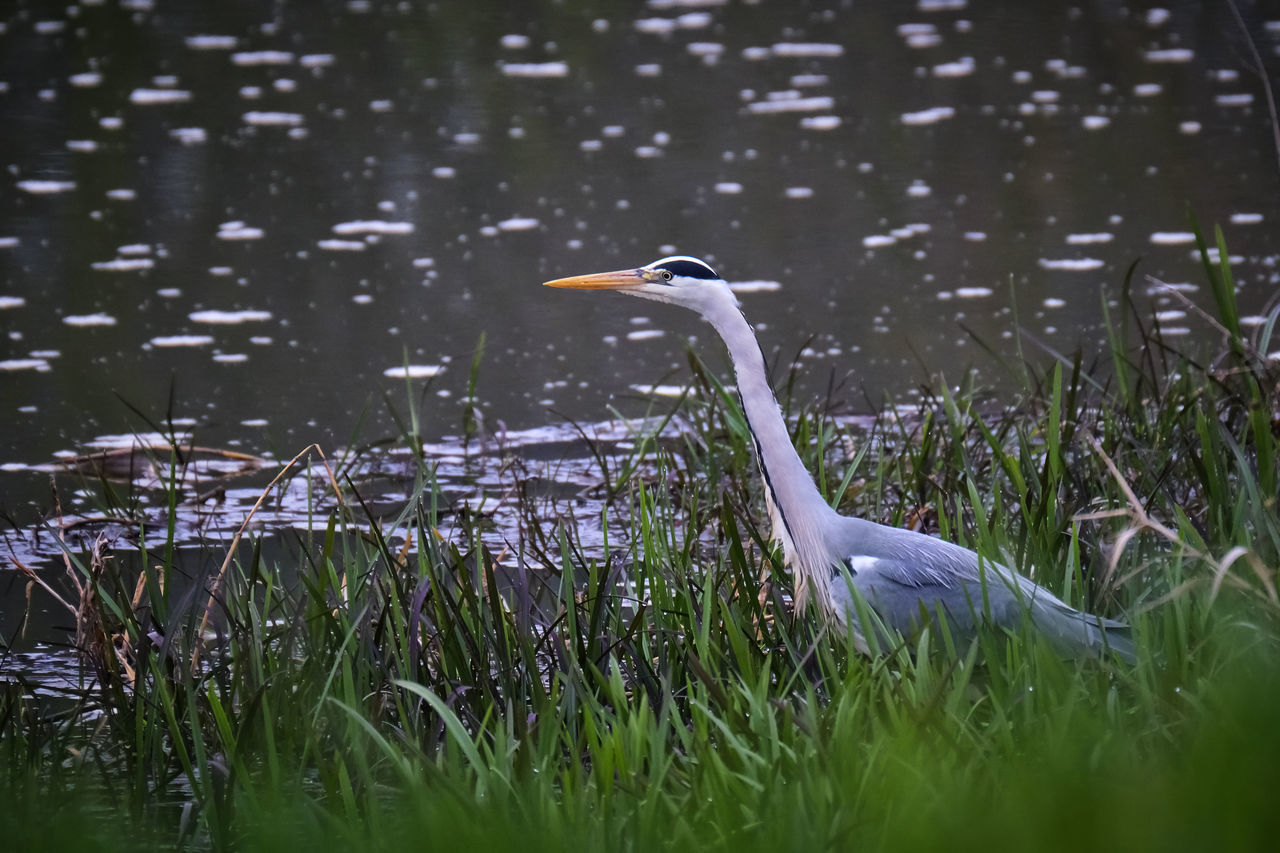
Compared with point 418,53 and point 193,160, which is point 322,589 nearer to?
point 193,160

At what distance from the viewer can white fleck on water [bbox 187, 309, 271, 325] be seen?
819cm

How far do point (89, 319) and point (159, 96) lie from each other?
218 inches

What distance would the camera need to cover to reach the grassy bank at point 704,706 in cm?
228

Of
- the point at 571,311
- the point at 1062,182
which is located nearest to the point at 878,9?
the point at 1062,182

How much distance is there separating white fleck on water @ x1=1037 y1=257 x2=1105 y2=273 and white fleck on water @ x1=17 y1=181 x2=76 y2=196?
20.3 ft

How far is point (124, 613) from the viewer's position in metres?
3.78

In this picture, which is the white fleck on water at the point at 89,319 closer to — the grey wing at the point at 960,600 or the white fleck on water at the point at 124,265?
the white fleck on water at the point at 124,265

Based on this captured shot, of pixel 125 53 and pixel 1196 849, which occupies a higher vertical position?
pixel 1196 849

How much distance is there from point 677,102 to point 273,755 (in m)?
10.6

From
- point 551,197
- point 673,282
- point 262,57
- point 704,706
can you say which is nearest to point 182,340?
point 551,197

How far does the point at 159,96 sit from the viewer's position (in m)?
13.2

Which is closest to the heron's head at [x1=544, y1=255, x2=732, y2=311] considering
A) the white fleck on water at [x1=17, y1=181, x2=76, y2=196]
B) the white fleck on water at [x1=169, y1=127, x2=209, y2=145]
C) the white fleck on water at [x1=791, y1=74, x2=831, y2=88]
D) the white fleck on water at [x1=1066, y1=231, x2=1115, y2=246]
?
the white fleck on water at [x1=1066, y1=231, x2=1115, y2=246]

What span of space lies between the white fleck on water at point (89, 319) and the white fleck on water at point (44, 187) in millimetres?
2599

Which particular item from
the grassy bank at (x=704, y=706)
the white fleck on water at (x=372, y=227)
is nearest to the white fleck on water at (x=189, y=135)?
the white fleck on water at (x=372, y=227)
